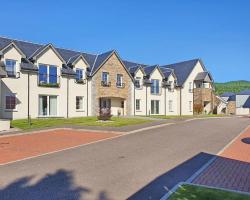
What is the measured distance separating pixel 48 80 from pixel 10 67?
4.20 meters

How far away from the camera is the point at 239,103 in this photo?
67.8 metres

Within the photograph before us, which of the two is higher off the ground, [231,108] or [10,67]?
[10,67]

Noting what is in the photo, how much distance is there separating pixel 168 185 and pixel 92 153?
5.78 meters

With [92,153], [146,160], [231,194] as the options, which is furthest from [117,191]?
[92,153]

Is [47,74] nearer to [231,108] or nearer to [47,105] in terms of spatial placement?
[47,105]

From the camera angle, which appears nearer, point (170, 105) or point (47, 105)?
point (47, 105)

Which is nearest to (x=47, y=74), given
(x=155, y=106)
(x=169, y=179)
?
(x=155, y=106)

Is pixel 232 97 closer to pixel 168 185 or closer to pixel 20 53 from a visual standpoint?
pixel 20 53

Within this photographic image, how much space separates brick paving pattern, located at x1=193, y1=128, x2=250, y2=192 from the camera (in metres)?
8.40

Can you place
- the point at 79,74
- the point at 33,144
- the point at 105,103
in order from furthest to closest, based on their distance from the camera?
1. the point at 105,103
2. the point at 79,74
3. the point at 33,144

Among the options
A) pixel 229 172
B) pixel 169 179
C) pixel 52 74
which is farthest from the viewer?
pixel 52 74

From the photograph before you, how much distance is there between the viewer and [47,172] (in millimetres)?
9930

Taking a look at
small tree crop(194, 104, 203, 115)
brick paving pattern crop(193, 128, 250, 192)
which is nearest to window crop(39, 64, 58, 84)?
brick paving pattern crop(193, 128, 250, 192)

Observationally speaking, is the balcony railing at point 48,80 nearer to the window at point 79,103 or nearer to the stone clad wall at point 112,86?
the window at point 79,103
